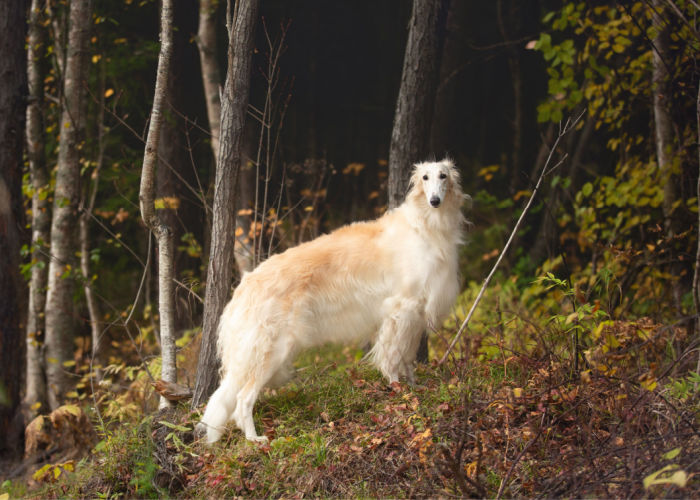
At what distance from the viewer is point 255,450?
437 centimetres

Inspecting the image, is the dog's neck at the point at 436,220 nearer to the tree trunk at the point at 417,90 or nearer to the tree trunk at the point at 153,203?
the tree trunk at the point at 417,90

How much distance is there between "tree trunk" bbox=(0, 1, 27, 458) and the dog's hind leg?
3.43 m

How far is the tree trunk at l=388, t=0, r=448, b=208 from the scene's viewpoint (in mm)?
5988

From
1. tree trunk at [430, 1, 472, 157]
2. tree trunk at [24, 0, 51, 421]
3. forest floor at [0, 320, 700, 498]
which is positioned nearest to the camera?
forest floor at [0, 320, 700, 498]

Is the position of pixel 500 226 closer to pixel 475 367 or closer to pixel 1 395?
pixel 475 367

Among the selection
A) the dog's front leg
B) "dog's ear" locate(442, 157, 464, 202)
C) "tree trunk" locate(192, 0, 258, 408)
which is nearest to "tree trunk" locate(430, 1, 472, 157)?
"dog's ear" locate(442, 157, 464, 202)

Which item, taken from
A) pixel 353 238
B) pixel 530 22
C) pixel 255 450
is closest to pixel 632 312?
pixel 353 238

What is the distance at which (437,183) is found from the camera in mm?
5090

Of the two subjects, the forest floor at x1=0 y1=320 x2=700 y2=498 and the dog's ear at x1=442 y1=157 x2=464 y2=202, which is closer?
the forest floor at x1=0 y1=320 x2=700 y2=498

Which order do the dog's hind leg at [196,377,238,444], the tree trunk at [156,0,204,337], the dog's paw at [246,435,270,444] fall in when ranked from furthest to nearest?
the tree trunk at [156,0,204,337]
the dog's hind leg at [196,377,238,444]
the dog's paw at [246,435,270,444]

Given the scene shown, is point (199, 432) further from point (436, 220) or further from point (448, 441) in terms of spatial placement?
point (436, 220)

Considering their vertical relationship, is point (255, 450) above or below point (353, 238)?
below

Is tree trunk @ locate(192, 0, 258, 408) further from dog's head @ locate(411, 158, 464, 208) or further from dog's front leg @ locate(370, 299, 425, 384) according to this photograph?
dog's head @ locate(411, 158, 464, 208)

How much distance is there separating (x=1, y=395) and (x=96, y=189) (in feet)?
9.79
